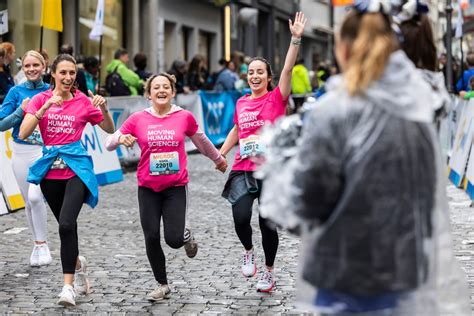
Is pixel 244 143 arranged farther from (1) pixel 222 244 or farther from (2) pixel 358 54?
(2) pixel 358 54

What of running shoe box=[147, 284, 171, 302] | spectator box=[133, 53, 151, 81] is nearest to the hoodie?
running shoe box=[147, 284, 171, 302]

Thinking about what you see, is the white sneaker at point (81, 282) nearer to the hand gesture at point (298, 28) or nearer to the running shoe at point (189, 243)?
the running shoe at point (189, 243)

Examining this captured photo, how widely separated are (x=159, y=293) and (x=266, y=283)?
76 centimetres

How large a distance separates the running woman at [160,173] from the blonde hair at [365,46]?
12.4 ft

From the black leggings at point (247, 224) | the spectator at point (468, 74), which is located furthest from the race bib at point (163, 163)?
the spectator at point (468, 74)

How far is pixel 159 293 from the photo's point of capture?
281 inches

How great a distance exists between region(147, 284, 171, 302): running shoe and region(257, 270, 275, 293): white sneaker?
2.06ft

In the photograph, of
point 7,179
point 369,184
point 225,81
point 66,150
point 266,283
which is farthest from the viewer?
point 225,81

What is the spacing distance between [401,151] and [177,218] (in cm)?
390

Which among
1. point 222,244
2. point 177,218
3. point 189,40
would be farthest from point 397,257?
point 189,40

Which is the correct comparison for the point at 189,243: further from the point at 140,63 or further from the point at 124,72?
the point at 140,63

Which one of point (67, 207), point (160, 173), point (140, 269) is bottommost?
point (140, 269)

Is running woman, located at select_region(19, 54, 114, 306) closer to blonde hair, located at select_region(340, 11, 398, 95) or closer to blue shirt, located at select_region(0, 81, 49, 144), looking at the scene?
blue shirt, located at select_region(0, 81, 49, 144)

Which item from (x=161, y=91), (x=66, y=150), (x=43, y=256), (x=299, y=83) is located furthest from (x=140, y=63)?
(x=161, y=91)
